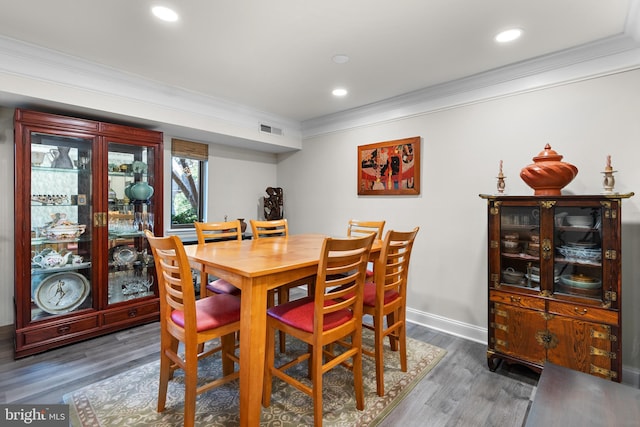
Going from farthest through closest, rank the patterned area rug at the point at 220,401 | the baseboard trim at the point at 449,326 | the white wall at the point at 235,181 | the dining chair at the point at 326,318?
1. the white wall at the point at 235,181
2. the baseboard trim at the point at 449,326
3. the patterned area rug at the point at 220,401
4. the dining chair at the point at 326,318

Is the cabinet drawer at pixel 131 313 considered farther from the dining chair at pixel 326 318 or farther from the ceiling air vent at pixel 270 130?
the ceiling air vent at pixel 270 130

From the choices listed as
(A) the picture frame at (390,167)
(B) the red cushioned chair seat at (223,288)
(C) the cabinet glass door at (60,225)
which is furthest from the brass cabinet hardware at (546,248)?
(C) the cabinet glass door at (60,225)

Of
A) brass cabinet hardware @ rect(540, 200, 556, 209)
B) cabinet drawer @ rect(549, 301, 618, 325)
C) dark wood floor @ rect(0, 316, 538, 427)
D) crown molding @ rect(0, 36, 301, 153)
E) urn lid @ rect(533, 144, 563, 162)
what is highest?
crown molding @ rect(0, 36, 301, 153)

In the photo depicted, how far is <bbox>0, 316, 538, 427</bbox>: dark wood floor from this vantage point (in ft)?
6.09

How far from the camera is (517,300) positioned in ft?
7.40

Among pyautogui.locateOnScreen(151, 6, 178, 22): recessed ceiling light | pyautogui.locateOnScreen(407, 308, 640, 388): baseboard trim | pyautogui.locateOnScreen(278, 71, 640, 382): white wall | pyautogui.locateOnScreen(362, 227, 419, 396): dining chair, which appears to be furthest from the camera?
pyautogui.locateOnScreen(407, 308, 640, 388): baseboard trim

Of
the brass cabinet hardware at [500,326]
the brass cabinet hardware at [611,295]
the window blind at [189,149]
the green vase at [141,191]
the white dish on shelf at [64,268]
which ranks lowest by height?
the brass cabinet hardware at [500,326]

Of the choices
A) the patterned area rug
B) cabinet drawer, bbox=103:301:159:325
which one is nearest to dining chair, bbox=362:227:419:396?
the patterned area rug

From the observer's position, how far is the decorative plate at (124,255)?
3.08 metres

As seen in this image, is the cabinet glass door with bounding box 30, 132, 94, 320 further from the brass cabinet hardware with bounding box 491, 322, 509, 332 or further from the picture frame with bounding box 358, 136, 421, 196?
the brass cabinet hardware with bounding box 491, 322, 509, 332

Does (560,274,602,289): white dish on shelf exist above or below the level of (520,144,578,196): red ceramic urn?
below

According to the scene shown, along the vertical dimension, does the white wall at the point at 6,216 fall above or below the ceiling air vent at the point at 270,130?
below

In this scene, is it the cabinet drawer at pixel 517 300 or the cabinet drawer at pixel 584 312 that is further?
the cabinet drawer at pixel 517 300

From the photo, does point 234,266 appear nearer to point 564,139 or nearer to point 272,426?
point 272,426
